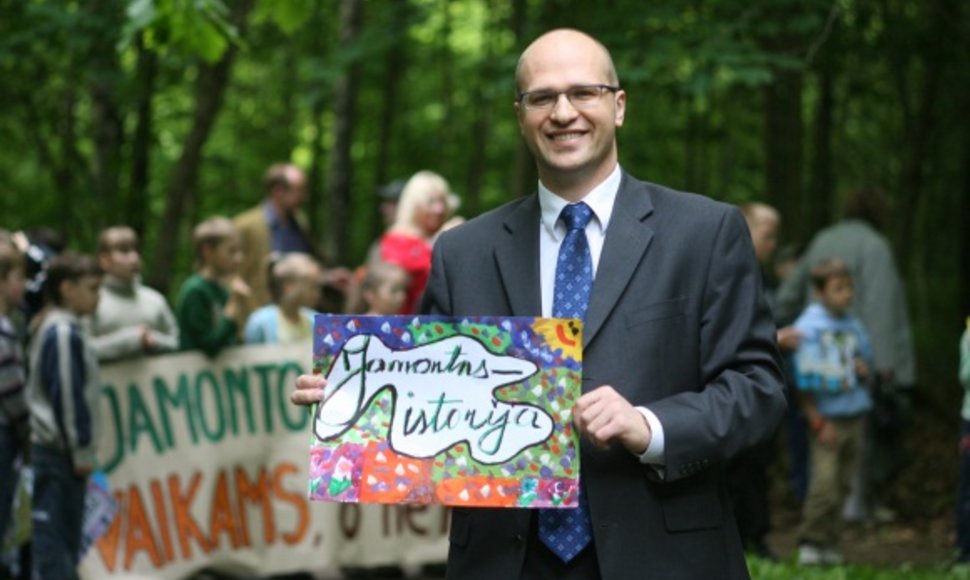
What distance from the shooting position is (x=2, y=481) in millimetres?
9375

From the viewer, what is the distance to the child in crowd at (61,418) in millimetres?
9469

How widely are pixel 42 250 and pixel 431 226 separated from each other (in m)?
2.44

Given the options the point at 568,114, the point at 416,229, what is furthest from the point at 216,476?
the point at 568,114

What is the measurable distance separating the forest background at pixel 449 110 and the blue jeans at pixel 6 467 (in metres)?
2.04

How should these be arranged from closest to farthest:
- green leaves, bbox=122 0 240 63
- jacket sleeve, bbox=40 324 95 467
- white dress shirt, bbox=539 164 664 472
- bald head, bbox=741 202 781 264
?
white dress shirt, bbox=539 164 664 472 → green leaves, bbox=122 0 240 63 → jacket sleeve, bbox=40 324 95 467 → bald head, bbox=741 202 781 264

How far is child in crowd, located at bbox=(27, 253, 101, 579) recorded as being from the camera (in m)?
9.47

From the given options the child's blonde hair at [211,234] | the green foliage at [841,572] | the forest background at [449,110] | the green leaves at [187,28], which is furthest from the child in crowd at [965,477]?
the green leaves at [187,28]

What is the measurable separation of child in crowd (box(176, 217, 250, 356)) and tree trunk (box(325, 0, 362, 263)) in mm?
5927

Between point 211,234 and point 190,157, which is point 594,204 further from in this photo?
point 190,157

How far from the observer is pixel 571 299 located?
14.5ft

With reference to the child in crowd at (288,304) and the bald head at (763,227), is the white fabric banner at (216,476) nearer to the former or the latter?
the child in crowd at (288,304)

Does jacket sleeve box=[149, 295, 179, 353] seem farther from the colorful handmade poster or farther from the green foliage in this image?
the colorful handmade poster

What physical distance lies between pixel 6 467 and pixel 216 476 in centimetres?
194

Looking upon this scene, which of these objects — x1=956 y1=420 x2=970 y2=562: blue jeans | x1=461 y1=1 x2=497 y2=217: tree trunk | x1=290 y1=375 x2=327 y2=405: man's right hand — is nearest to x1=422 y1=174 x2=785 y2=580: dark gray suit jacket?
x1=290 y1=375 x2=327 y2=405: man's right hand
